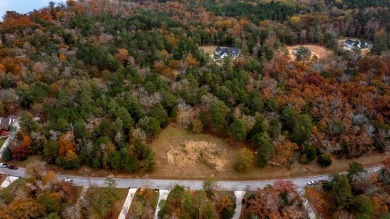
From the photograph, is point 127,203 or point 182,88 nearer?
point 127,203

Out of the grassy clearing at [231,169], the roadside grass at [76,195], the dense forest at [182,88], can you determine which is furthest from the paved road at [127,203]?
the roadside grass at [76,195]

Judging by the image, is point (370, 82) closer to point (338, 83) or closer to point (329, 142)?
point (338, 83)

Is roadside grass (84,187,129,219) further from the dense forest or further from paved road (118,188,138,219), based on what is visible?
the dense forest

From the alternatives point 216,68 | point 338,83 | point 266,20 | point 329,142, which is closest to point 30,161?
point 216,68

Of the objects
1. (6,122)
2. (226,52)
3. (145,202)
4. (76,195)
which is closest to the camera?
(145,202)

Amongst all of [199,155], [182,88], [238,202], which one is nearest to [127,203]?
[199,155]

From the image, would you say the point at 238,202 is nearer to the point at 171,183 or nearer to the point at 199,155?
the point at 171,183

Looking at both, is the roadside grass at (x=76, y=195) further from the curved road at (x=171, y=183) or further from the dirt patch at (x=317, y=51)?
the dirt patch at (x=317, y=51)

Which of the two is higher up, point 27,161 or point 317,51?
point 317,51
